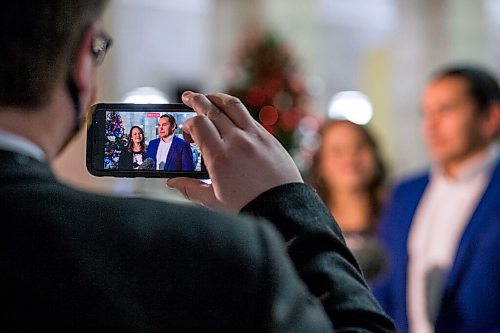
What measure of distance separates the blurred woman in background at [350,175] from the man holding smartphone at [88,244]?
2.40 metres

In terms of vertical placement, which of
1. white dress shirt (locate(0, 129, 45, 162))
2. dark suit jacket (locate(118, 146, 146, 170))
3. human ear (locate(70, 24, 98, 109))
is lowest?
dark suit jacket (locate(118, 146, 146, 170))

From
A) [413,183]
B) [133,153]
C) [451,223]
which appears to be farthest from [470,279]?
[133,153]

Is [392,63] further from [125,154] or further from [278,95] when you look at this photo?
[125,154]

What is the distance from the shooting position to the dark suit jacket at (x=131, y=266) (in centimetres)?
66

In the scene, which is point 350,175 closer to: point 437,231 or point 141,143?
point 437,231

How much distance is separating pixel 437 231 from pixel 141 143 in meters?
1.61

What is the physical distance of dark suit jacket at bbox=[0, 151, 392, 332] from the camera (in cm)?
66

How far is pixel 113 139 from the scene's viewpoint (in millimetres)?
971

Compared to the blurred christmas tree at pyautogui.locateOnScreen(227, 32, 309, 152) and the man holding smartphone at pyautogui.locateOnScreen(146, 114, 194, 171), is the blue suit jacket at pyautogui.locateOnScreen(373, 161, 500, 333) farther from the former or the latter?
the blurred christmas tree at pyautogui.locateOnScreen(227, 32, 309, 152)

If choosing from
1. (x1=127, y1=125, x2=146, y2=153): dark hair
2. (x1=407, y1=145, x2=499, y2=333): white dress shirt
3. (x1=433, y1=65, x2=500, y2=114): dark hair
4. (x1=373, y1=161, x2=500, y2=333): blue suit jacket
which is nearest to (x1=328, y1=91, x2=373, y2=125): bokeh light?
(x1=433, y1=65, x2=500, y2=114): dark hair

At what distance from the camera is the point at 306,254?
79cm

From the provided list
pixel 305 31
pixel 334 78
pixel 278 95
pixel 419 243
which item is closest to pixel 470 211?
pixel 419 243

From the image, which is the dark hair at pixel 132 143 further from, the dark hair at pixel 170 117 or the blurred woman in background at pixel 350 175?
the blurred woman in background at pixel 350 175

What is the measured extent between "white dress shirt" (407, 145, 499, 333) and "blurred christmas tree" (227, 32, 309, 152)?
2.14m
